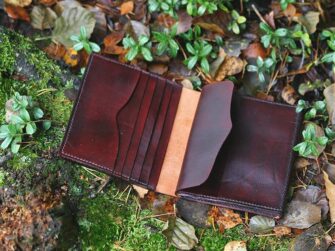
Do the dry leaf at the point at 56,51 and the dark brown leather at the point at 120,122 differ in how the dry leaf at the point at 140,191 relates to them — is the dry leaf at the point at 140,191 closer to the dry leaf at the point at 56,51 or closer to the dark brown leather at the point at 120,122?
the dark brown leather at the point at 120,122

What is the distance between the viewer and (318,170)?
82.0 inches

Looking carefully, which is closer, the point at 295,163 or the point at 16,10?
the point at 295,163

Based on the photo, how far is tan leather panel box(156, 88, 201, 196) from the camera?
1.98 m

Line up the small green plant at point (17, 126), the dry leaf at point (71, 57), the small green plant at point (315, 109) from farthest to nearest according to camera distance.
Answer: the dry leaf at point (71, 57), the small green plant at point (315, 109), the small green plant at point (17, 126)

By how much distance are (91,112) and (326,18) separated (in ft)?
3.74

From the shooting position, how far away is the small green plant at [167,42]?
7.19 ft

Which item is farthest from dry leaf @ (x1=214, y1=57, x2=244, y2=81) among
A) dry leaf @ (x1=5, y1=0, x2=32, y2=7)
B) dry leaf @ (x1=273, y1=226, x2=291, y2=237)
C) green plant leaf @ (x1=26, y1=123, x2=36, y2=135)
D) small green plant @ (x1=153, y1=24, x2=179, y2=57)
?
dry leaf @ (x1=5, y1=0, x2=32, y2=7)

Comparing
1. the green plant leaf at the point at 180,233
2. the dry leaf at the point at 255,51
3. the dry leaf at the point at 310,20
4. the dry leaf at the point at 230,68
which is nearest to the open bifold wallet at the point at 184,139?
the green plant leaf at the point at 180,233

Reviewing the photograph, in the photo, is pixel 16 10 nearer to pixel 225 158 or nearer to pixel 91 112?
pixel 91 112

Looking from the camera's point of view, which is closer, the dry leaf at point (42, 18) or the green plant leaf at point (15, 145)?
the green plant leaf at point (15, 145)

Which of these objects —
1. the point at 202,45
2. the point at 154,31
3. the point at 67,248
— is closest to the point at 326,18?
the point at 202,45

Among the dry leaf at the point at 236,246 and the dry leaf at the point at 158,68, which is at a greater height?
the dry leaf at the point at 158,68

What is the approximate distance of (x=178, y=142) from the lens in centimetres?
202

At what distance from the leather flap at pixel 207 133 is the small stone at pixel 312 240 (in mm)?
442
